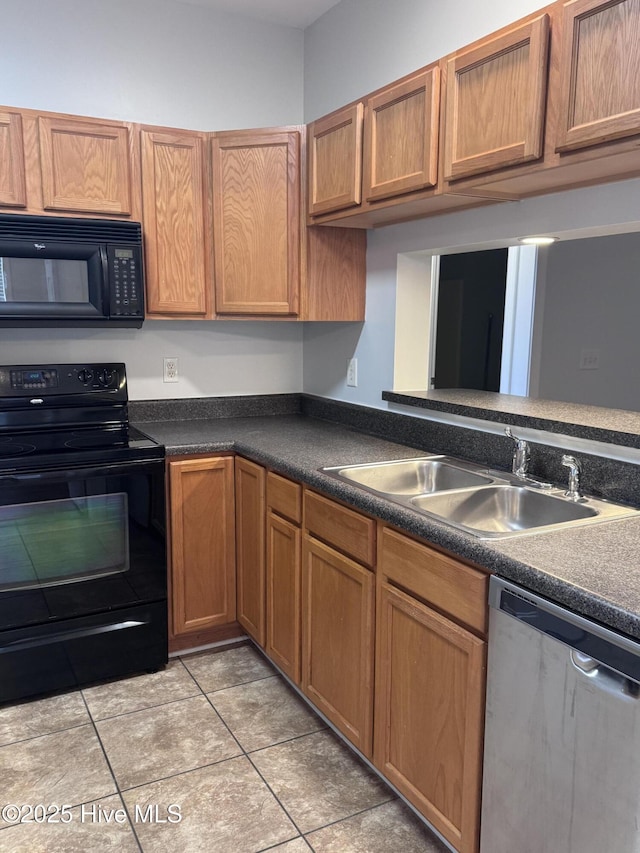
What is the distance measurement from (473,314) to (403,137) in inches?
73.8

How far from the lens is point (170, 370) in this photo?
3.04m

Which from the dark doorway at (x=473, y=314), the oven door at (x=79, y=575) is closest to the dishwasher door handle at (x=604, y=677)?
the oven door at (x=79, y=575)

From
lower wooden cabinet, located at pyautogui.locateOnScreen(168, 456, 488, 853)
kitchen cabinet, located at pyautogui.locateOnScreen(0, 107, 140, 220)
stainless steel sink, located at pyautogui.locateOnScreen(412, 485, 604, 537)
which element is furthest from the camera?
kitchen cabinet, located at pyautogui.locateOnScreen(0, 107, 140, 220)

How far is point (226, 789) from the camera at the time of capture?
6.28 feet

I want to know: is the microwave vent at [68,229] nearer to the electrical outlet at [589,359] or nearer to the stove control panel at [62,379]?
the stove control panel at [62,379]

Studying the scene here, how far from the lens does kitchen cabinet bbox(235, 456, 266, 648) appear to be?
2.46m

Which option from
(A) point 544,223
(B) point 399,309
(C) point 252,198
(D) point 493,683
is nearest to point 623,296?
(B) point 399,309

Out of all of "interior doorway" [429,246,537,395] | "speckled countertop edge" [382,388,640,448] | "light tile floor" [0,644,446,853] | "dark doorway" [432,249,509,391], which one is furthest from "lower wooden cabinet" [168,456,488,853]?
"dark doorway" [432,249,509,391]

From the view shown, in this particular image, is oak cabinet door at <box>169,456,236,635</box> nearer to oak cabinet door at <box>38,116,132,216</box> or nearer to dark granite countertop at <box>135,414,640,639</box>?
dark granite countertop at <box>135,414,640,639</box>

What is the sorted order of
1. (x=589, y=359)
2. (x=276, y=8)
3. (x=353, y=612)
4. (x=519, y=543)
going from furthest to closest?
(x=589, y=359) → (x=276, y=8) → (x=353, y=612) → (x=519, y=543)

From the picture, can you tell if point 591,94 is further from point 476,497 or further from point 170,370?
point 170,370

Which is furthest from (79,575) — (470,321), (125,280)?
(470,321)

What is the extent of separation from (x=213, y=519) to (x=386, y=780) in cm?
115

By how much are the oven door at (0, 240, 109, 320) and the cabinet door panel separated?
3.47 ft
